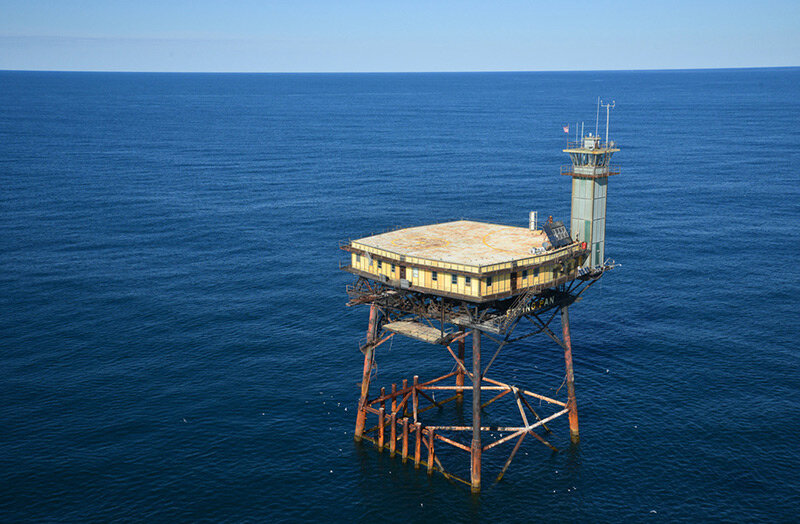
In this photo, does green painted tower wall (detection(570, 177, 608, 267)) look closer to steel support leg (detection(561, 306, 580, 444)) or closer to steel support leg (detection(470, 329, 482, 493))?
steel support leg (detection(561, 306, 580, 444))

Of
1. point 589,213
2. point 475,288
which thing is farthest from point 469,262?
point 589,213

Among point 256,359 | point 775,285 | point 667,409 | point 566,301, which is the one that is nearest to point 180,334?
point 256,359

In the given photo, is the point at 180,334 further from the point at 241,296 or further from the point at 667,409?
the point at 667,409

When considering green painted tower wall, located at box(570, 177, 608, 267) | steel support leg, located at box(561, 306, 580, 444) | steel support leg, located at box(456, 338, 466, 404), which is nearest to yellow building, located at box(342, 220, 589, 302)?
green painted tower wall, located at box(570, 177, 608, 267)

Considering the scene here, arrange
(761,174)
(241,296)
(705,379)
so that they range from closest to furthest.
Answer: (705,379) < (241,296) < (761,174)

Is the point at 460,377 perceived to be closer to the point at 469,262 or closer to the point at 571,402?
the point at 571,402

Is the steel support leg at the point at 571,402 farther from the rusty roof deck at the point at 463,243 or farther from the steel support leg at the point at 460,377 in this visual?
the steel support leg at the point at 460,377
